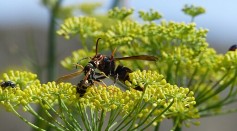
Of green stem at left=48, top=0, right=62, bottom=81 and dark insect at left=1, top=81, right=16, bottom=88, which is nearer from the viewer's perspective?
dark insect at left=1, top=81, right=16, bottom=88

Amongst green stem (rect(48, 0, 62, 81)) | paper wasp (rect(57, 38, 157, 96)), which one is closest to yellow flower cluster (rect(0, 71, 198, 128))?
paper wasp (rect(57, 38, 157, 96))

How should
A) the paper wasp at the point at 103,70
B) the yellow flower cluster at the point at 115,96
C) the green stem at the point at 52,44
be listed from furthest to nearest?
1. the green stem at the point at 52,44
2. the paper wasp at the point at 103,70
3. the yellow flower cluster at the point at 115,96

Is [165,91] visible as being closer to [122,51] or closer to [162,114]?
[162,114]

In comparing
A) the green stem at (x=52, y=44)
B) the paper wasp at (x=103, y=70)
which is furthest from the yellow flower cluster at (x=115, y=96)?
the green stem at (x=52, y=44)

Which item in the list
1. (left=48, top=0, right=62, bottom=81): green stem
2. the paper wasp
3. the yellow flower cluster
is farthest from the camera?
(left=48, top=0, right=62, bottom=81): green stem

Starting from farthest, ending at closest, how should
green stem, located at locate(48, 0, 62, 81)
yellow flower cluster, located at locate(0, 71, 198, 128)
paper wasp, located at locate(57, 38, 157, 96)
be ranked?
green stem, located at locate(48, 0, 62, 81) < paper wasp, located at locate(57, 38, 157, 96) < yellow flower cluster, located at locate(0, 71, 198, 128)

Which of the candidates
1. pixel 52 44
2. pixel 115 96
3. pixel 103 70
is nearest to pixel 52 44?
pixel 52 44

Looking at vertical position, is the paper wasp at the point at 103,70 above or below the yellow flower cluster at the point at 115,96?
above

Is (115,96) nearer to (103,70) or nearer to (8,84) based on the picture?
(103,70)

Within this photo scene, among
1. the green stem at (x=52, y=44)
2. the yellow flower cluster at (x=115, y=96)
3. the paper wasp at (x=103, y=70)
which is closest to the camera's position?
the yellow flower cluster at (x=115, y=96)

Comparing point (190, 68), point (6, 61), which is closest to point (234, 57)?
point (190, 68)

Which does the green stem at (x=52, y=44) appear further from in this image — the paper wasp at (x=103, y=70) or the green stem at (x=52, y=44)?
the paper wasp at (x=103, y=70)

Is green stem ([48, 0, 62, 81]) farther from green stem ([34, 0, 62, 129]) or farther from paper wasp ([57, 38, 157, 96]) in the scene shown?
paper wasp ([57, 38, 157, 96])
